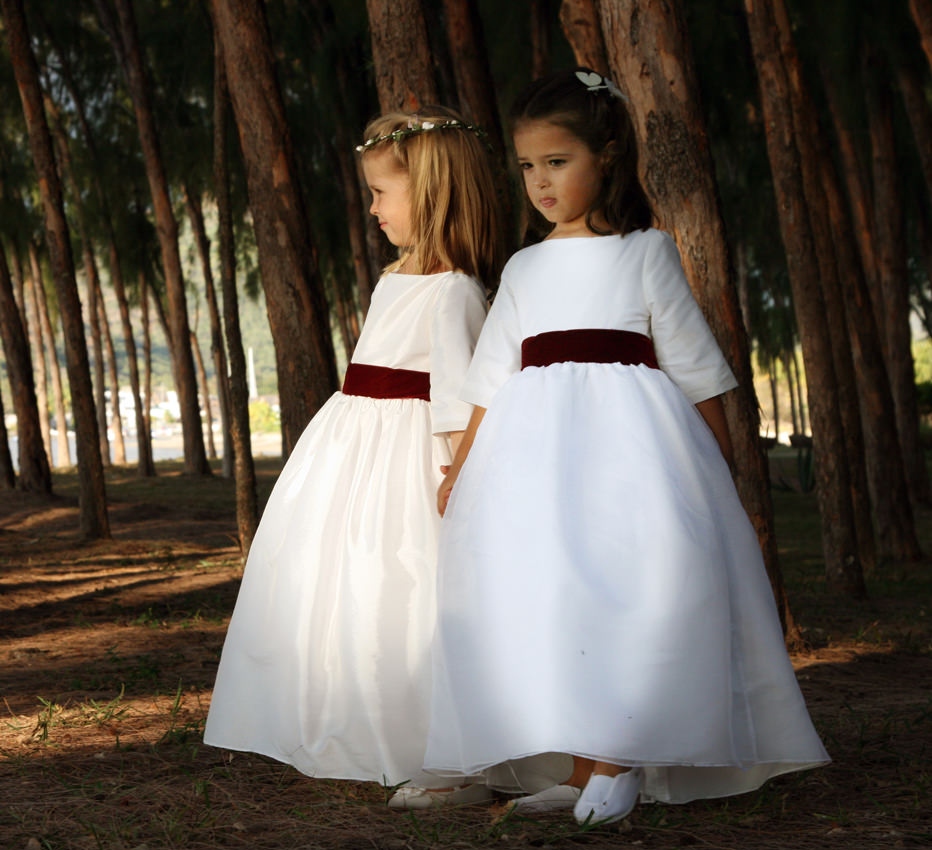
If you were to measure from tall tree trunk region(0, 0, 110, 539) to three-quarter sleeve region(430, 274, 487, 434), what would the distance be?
21.2ft

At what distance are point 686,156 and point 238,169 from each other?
1183 cm

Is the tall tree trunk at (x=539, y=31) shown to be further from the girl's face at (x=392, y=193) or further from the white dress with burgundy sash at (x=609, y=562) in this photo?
the white dress with burgundy sash at (x=609, y=562)

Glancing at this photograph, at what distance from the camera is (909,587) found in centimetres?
779

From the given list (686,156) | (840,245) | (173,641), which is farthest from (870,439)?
(173,641)

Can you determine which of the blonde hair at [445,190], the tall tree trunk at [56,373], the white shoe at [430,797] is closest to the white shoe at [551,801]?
the white shoe at [430,797]

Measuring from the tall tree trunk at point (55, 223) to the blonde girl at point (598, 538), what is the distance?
22.1ft

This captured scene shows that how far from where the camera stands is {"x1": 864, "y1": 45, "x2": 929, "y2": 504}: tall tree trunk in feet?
35.9

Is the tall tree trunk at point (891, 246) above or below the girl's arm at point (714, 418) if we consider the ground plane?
above

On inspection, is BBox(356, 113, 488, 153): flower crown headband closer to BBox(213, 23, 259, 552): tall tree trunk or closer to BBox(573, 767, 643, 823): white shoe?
BBox(573, 767, 643, 823): white shoe

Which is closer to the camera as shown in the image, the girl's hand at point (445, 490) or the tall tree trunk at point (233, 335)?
the girl's hand at point (445, 490)

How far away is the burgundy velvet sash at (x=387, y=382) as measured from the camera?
2.76m

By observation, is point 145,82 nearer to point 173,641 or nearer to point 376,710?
point 173,641

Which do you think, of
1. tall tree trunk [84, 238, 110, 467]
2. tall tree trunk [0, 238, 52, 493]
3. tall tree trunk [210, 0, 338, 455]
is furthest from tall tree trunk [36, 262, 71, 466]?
tall tree trunk [210, 0, 338, 455]

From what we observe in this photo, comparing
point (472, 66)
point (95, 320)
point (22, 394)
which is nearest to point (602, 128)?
point (472, 66)
